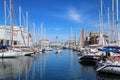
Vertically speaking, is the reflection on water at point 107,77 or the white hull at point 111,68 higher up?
the white hull at point 111,68

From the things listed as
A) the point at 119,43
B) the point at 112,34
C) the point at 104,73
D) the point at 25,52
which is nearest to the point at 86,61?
the point at 112,34

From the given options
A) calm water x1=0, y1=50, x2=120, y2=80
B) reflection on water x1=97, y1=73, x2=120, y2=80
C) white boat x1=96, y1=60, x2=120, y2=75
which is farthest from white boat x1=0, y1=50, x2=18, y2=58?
reflection on water x1=97, y1=73, x2=120, y2=80

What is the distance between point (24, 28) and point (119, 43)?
66.9m

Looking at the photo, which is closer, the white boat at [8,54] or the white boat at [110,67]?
the white boat at [110,67]

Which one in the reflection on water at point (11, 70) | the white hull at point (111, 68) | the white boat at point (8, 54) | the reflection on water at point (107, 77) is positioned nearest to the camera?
the reflection on water at point (107, 77)

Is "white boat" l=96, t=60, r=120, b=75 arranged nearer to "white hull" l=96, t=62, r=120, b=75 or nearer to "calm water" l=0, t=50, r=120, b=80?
"white hull" l=96, t=62, r=120, b=75

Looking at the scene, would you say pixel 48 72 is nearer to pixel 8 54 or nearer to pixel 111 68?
pixel 111 68

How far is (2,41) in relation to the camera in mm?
102125

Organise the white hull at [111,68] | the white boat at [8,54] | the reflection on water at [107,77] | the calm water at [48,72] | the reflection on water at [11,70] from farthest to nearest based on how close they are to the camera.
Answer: the white boat at [8,54] → the reflection on water at [11,70] → the white hull at [111,68] → the calm water at [48,72] → the reflection on water at [107,77]

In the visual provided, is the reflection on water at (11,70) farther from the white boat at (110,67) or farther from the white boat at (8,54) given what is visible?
the white boat at (8,54)

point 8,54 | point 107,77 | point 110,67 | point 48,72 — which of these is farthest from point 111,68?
point 8,54

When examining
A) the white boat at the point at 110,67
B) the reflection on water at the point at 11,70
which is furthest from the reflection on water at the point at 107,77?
the reflection on water at the point at 11,70

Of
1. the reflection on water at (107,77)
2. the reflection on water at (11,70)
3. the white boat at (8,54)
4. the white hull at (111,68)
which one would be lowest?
the reflection on water at (107,77)

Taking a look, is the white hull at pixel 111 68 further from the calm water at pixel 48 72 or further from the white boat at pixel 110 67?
the calm water at pixel 48 72
